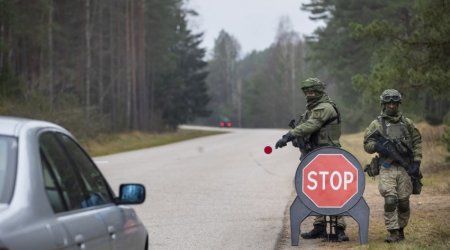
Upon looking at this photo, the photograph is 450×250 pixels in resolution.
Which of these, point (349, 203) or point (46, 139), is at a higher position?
point (46, 139)

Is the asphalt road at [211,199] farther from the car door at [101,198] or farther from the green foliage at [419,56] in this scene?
the car door at [101,198]

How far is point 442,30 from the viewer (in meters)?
14.1

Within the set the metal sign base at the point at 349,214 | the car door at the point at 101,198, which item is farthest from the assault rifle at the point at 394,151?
the car door at the point at 101,198

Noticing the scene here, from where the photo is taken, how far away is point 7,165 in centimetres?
411

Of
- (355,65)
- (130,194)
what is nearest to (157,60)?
(355,65)

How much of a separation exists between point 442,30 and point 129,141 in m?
34.9

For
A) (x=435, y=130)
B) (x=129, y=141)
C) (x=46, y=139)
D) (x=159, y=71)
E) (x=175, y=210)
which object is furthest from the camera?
(x=159, y=71)

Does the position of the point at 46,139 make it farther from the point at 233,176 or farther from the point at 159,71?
the point at 159,71

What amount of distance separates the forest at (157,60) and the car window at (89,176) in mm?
9925

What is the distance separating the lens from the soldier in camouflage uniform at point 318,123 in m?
9.79

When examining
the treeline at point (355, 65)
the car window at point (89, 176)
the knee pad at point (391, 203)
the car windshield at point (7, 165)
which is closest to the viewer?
the car windshield at point (7, 165)

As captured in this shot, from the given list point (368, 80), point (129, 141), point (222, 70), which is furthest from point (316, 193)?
point (222, 70)

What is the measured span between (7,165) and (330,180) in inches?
232

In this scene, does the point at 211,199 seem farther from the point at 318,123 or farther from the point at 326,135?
the point at 318,123
